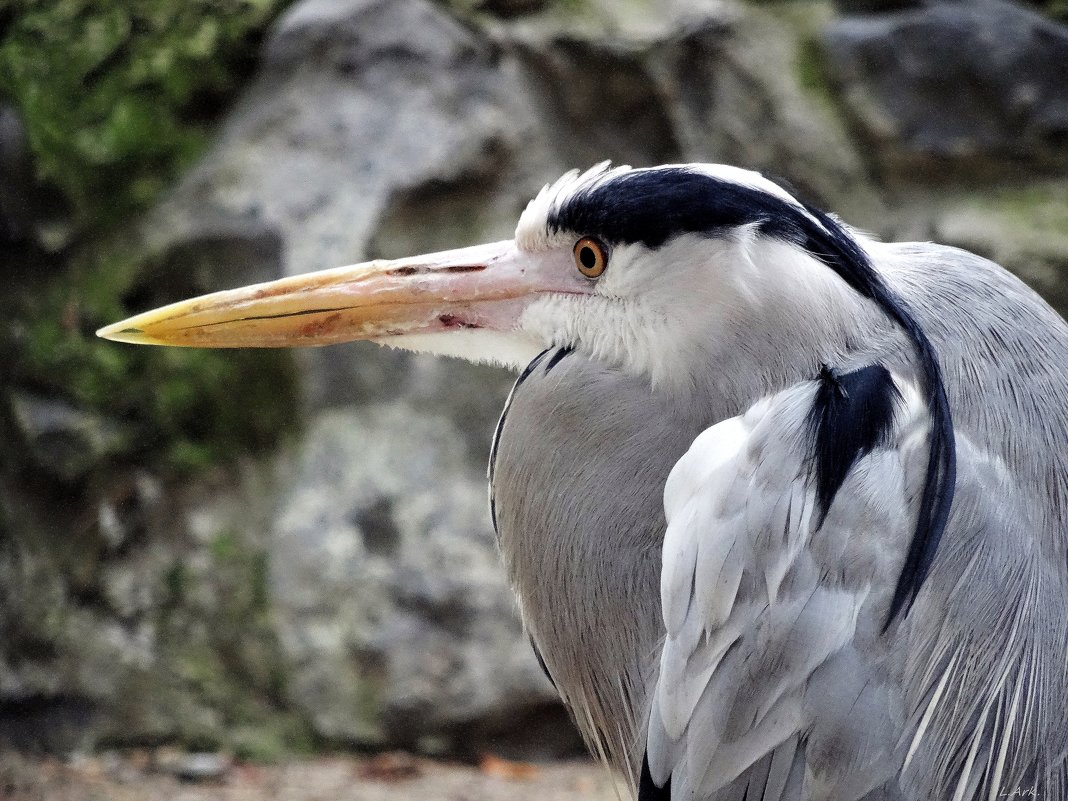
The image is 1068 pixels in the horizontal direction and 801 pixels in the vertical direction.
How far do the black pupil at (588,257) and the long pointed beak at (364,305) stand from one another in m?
0.08

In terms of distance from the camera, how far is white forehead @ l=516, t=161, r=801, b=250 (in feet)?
4.35

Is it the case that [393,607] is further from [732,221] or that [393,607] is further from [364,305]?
[732,221]

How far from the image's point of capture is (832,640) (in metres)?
1.16

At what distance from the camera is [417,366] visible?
2.82m

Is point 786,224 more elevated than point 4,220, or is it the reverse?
point 786,224

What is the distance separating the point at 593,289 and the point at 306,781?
1.70 meters

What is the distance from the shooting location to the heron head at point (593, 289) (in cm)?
A: 130

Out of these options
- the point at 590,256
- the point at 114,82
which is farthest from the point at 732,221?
the point at 114,82

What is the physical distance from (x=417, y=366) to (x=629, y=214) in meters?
1.54

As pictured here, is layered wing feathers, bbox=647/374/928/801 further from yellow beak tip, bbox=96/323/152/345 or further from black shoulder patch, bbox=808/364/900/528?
yellow beak tip, bbox=96/323/152/345

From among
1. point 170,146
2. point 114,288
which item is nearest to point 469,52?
point 170,146

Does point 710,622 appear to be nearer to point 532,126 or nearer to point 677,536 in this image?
point 677,536

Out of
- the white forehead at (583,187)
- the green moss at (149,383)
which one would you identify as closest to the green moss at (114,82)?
the green moss at (149,383)

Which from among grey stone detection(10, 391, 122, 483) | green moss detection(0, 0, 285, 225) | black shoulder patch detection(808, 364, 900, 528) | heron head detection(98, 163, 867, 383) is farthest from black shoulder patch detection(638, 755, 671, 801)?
green moss detection(0, 0, 285, 225)
